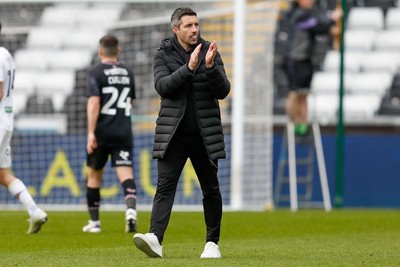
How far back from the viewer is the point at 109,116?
13188mm

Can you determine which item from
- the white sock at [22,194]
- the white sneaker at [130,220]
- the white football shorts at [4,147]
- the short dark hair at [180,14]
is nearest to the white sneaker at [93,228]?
the white sneaker at [130,220]

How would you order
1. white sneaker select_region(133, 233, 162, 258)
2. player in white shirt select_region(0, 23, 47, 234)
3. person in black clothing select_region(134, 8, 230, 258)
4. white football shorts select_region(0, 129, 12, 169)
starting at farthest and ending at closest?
white football shorts select_region(0, 129, 12, 169) → player in white shirt select_region(0, 23, 47, 234) → person in black clothing select_region(134, 8, 230, 258) → white sneaker select_region(133, 233, 162, 258)

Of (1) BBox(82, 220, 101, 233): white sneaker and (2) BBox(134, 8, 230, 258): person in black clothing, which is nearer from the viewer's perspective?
(2) BBox(134, 8, 230, 258): person in black clothing

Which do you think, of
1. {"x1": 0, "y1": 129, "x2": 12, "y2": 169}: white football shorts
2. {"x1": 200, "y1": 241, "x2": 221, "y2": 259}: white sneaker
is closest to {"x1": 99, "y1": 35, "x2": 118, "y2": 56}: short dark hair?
{"x1": 0, "y1": 129, "x2": 12, "y2": 169}: white football shorts

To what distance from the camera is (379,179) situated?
810 inches

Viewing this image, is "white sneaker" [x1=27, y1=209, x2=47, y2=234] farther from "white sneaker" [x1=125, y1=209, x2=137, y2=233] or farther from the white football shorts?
"white sneaker" [x1=125, y1=209, x2=137, y2=233]

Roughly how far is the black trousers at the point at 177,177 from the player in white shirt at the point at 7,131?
328 centimetres

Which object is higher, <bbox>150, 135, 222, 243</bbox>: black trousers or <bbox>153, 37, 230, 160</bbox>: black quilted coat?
<bbox>153, 37, 230, 160</bbox>: black quilted coat

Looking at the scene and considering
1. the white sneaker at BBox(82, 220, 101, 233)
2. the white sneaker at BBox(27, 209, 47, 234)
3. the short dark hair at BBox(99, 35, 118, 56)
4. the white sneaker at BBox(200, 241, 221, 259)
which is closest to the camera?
the white sneaker at BBox(200, 241, 221, 259)

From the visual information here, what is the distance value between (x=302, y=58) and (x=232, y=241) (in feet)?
29.7

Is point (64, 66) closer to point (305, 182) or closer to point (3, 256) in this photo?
point (305, 182)

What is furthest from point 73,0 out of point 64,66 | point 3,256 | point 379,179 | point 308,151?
point 3,256

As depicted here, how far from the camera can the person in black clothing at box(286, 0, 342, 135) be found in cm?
2016

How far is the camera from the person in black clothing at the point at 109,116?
13.1 metres
